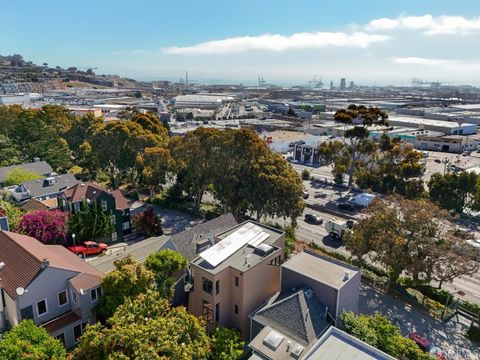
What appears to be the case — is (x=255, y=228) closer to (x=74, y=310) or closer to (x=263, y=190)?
(x=263, y=190)

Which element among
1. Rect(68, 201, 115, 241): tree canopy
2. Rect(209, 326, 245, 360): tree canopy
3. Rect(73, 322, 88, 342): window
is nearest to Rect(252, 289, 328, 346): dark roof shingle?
Rect(209, 326, 245, 360): tree canopy

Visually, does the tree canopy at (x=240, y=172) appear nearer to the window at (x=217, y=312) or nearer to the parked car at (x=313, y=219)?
the parked car at (x=313, y=219)

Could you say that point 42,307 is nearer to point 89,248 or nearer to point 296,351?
point 89,248

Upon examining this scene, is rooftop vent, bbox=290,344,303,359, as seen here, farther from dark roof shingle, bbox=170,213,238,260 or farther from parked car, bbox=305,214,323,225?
→ parked car, bbox=305,214,323,225

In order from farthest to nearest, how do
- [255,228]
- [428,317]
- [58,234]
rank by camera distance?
[58,234]
[255,228]
[428,317]

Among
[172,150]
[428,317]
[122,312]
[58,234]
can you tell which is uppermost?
[172,150]

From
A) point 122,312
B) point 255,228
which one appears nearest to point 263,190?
point 255,228

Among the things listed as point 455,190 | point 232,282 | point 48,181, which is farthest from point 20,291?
point 455,190
